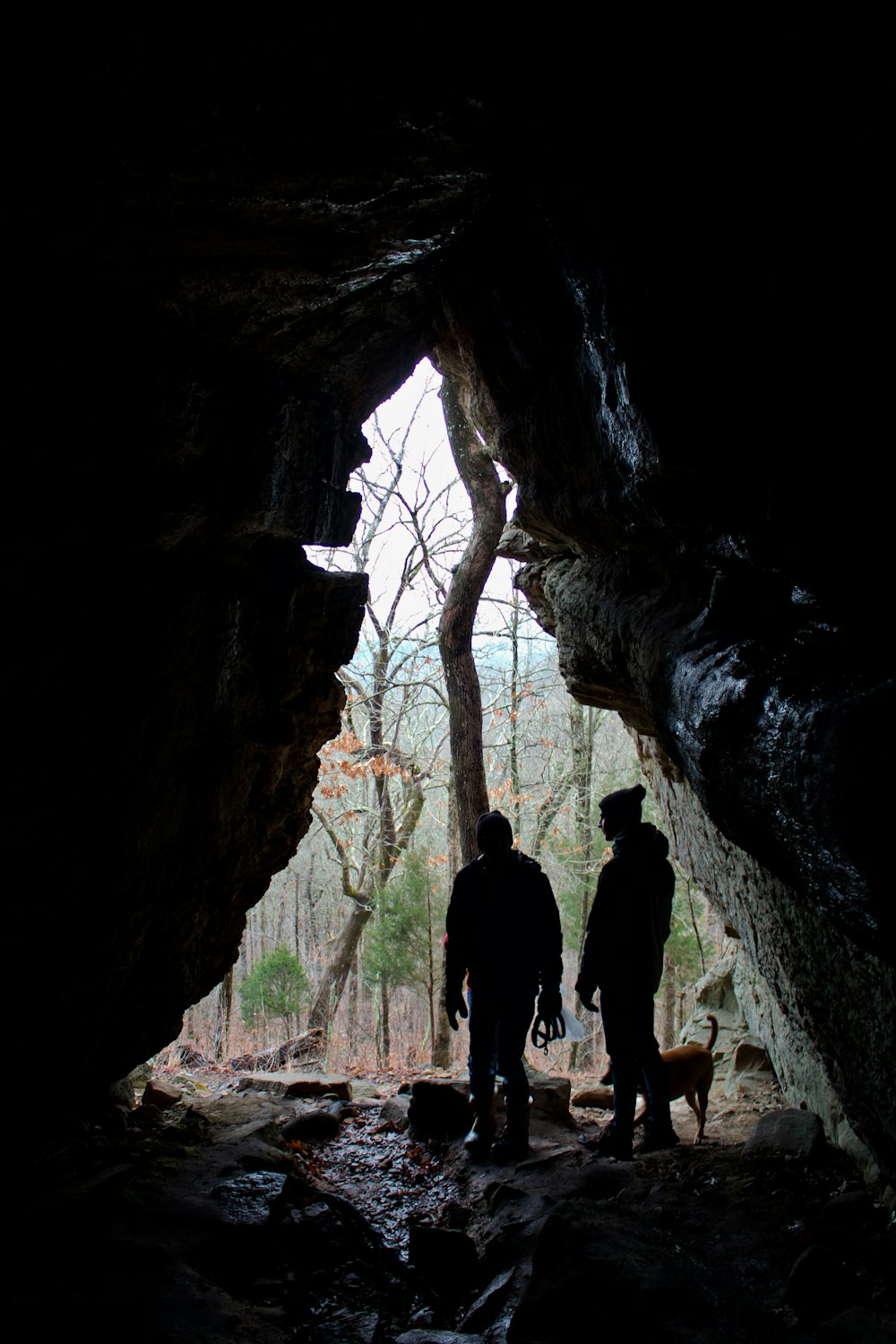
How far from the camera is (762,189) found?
2.96 metres

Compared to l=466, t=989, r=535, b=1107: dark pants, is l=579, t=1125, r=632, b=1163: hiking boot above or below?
below

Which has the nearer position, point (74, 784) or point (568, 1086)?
point (74, 784)

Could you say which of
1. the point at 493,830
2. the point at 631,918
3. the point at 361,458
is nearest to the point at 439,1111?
the point at 631,918

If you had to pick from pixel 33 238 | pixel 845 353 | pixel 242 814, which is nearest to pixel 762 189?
pixel 845 353

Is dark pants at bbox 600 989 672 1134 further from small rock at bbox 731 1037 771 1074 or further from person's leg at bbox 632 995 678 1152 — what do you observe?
small rock at bbox 731 1037 771 1074

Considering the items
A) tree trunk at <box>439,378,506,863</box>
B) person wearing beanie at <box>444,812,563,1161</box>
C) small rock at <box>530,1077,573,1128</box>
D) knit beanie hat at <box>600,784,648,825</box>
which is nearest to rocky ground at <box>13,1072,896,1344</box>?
person wearing beanie at <box>444,812,563,1161</box>

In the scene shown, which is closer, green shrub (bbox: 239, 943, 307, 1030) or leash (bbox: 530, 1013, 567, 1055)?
leash (bbox: 530, 1013, 567, 1055)

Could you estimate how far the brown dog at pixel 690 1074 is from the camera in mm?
5414

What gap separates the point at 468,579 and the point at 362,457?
3.38 m

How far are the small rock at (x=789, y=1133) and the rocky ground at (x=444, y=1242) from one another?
0.6 inches

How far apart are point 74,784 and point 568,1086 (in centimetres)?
493

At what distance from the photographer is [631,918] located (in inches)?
202

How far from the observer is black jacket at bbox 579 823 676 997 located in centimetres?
505

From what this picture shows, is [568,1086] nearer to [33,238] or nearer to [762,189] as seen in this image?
[762,189]
